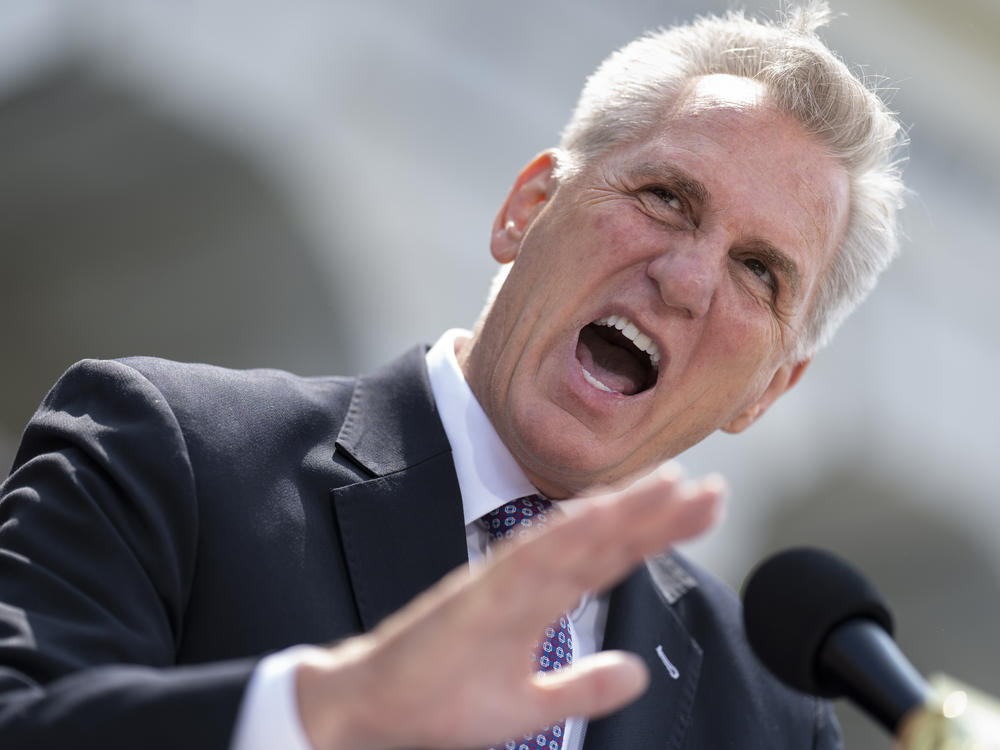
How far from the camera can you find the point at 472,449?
83.0 inches

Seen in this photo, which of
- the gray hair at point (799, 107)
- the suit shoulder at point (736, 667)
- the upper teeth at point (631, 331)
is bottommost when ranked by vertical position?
the suit shoulder at point (736, 667)

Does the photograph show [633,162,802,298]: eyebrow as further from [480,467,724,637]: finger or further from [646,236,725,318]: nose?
[480,467,724,637]: finger

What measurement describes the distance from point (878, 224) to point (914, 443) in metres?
3.89

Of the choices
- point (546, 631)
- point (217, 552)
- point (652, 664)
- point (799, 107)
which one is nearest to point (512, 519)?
point (546, 631)

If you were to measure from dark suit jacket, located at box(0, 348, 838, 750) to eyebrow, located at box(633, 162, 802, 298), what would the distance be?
568 millimetres

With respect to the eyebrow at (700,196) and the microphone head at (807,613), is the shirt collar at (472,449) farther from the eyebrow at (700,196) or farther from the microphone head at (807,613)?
the microphone head at (807,613)

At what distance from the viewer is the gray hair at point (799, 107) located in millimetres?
2369

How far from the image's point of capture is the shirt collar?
204 centimetres

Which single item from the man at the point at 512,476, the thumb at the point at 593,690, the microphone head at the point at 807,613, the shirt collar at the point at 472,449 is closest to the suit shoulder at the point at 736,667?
the man at the point at 512,476

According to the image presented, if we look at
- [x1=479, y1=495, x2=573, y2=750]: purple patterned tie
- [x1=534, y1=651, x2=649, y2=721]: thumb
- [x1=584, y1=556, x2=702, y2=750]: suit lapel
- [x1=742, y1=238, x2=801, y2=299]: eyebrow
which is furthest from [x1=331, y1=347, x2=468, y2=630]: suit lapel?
[x1=534, y1=651, x2=649, y2=721]: thumb

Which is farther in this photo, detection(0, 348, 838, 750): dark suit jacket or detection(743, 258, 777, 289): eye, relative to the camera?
detection(743, 258, 777, 289): eye

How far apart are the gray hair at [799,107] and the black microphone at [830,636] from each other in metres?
1.25

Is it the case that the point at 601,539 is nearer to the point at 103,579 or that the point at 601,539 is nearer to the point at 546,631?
the point at 103,579

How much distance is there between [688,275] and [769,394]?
63 centimetres
